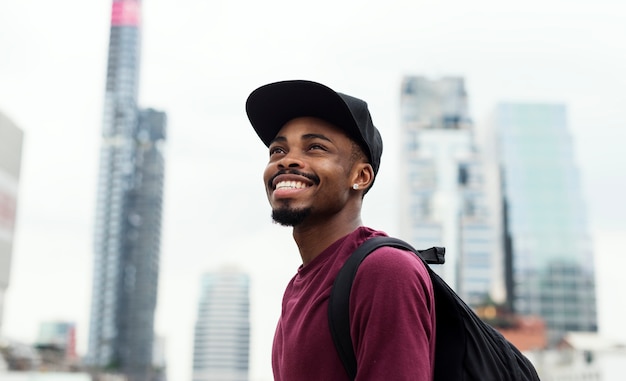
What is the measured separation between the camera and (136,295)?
12219cm

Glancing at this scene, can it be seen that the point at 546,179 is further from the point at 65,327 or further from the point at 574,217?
the point at 65,327

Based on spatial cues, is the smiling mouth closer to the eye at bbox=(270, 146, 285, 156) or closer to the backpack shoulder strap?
the eye at bbox=(270, 146, 285, 156)

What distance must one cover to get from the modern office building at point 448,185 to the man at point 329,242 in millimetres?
87152

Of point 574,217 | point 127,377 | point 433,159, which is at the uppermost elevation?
point 433,159

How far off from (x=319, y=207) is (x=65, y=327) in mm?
152888

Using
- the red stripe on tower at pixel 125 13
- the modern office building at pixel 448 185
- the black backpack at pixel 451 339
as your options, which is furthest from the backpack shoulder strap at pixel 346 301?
the red stripe on tower at pixel 125 13

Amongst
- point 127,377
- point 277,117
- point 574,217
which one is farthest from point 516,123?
point 277,117

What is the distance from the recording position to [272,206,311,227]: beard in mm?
1758

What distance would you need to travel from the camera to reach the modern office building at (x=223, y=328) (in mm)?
168625

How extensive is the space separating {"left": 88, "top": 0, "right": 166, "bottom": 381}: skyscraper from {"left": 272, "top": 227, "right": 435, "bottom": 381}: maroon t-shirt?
366 feet

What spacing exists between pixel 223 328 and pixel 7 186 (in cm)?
11965

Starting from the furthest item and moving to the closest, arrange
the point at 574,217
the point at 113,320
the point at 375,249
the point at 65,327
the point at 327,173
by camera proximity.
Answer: the point at 65,327 < the point at 113,320 < the point at 574,217 < the point at 327,173 < the point at 375,249

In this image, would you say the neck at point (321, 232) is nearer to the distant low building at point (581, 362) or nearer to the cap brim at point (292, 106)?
the cap brim at point (292, 106)

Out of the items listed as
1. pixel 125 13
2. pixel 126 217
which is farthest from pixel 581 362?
pixel 125 13
